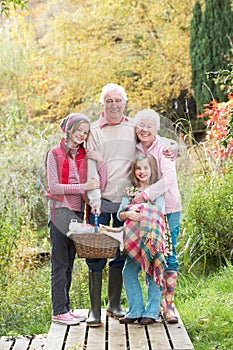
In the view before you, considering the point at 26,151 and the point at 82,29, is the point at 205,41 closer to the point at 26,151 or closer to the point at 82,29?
the point at 82,29

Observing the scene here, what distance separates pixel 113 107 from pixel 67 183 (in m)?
0.54

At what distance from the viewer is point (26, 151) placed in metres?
8.26

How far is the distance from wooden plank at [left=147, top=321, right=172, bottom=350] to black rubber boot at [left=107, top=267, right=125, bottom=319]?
28 centimetres

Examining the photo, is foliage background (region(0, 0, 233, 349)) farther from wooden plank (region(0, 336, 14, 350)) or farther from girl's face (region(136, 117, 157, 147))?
wooden plank (region(0, 336, 14, 350))

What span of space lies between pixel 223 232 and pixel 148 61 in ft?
25.0

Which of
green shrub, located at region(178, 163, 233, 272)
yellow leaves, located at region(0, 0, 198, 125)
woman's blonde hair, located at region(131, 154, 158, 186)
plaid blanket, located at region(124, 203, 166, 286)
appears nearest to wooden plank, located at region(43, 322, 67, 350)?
plaid blanket, located at region(124, 203, 166, 286)

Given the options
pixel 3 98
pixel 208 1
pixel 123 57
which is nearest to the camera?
pixel 208 1

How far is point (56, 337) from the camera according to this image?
3.85m

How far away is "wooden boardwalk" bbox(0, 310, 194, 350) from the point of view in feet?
12.0

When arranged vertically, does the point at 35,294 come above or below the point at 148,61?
below

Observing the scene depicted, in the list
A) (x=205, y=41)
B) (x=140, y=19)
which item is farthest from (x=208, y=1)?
(x=140, y=19)

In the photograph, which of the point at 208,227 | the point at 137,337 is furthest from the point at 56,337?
the point at 208,227

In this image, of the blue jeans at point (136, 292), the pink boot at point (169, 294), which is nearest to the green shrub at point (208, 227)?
the pink boot at point (169, 294)

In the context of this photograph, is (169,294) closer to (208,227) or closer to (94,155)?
(94,155)
